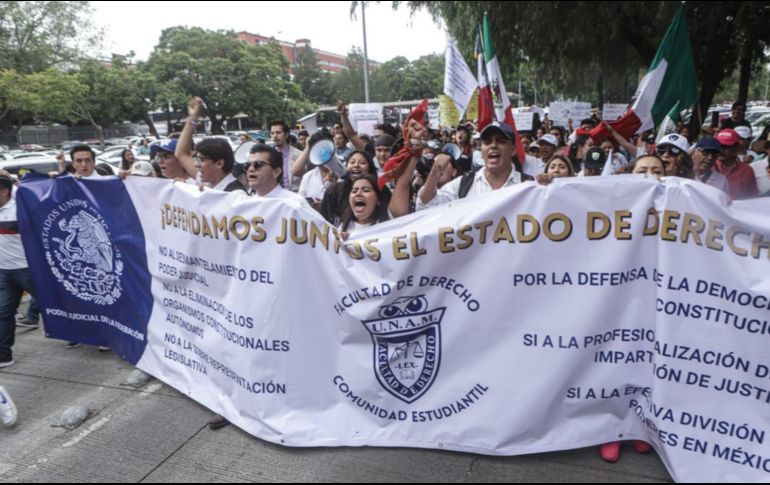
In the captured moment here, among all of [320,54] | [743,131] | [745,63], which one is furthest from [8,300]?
[320,54]

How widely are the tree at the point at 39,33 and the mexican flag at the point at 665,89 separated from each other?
124 feet

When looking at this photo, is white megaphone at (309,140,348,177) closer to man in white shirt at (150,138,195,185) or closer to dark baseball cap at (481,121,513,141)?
man in white shirt at (150,138,195,185)

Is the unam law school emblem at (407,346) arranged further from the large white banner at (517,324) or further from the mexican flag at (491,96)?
the mexican flag at (491,96)

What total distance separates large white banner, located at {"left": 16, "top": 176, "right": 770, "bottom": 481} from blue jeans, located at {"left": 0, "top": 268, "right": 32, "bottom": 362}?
94.2 inches

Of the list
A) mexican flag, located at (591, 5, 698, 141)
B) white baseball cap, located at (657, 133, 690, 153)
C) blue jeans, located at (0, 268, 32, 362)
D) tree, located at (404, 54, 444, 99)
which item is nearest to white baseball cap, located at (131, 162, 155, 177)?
blue jeans, located at (0, 268, 32, 362)

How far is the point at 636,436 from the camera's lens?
288 cm

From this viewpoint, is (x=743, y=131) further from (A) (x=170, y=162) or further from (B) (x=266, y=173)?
(A) (x=170, y=162)

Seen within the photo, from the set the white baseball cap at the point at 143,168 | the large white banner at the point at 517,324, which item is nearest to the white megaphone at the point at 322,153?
the large white banner at the point at 517,324

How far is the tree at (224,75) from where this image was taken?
150 ft

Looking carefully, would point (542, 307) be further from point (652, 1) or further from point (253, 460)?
point (652, 1)

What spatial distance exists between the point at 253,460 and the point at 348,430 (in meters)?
0.55

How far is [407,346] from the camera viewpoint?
300 cm

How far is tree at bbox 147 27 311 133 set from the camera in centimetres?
4572

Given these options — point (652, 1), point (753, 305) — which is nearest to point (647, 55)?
point (652, 1)
